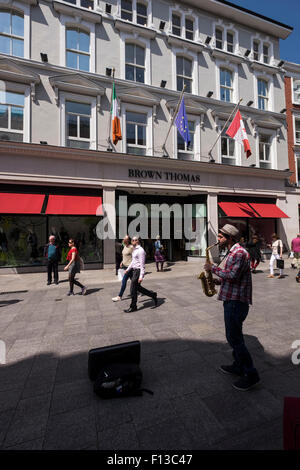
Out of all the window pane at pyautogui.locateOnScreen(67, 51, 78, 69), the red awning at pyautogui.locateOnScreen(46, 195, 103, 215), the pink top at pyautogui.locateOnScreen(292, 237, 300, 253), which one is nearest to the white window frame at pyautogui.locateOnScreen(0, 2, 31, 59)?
the window pane at pyautogui.locateOnScreen(67, 51, 78, 69)

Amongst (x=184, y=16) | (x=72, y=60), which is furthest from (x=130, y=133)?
(x=184, y=16)

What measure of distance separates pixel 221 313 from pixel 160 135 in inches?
485

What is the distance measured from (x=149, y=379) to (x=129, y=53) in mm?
17799

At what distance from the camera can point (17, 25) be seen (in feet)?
40.4

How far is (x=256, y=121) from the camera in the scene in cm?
1734

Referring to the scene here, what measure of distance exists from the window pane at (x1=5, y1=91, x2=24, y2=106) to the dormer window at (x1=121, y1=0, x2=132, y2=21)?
28.4 ft

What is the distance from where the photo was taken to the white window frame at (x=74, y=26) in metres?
12.8

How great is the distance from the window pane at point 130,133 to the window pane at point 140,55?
4.32 meters

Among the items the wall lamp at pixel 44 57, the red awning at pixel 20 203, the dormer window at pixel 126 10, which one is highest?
the dormer window at pixel 126 10

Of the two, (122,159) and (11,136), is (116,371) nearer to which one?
(122,159)

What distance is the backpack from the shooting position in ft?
9.32

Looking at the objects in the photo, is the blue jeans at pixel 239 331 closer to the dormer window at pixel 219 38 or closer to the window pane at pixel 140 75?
the window pane at pixel 140 75

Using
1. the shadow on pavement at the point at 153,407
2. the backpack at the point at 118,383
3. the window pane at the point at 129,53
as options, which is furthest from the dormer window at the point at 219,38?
the backpack at the point at 118,383

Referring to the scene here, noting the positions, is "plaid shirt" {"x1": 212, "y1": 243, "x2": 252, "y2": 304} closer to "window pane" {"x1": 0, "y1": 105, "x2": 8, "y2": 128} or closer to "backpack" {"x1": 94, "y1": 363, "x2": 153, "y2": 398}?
→ "backpack" {"x1": 94, "y1": 363, "x2": 153, "y2": 398}
